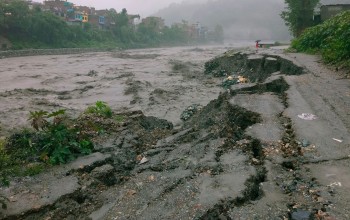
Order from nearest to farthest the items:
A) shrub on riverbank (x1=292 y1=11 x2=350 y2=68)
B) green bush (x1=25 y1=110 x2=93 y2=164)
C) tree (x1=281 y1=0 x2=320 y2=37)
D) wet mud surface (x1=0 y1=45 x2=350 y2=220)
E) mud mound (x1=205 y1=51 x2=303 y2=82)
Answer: wet mud surface (x1=0 y1=45 x2=350 y2=220) → green bush (x1=25 y1=110 x2=93 y2=164) → shrub on riverbank (x1=292 y1=11 x2=350 y2=68) → mud mound (x1=205 y1=51 x2=303 y2=82) → tree (x1=281 y1=0 x2=320 y2=37)

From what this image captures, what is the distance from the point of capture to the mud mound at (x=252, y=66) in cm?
1064

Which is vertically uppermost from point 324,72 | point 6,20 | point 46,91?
point 6,20

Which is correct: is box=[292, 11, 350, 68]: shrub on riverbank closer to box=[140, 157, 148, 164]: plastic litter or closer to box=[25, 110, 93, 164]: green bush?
box=[140, 157, 148, 164]: plastic litter

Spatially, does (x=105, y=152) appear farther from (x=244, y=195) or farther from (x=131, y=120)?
(x=244, y=195)

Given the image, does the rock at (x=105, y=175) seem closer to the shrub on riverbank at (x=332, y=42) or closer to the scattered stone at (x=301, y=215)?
the scattered stone at (x=301, y=215)

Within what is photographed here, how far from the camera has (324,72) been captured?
8.69 metres

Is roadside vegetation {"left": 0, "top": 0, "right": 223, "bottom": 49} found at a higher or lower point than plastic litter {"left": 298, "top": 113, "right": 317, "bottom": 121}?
higher

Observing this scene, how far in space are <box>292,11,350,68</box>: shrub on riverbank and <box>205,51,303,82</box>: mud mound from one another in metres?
1.13

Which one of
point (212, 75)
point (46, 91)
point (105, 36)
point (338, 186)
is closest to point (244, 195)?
point (338, 186)

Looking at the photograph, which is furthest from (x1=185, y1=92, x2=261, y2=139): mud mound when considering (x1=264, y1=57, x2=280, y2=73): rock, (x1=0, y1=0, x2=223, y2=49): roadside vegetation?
(x1=0, y1=0, x2=223, y2=49): roadside vegetation

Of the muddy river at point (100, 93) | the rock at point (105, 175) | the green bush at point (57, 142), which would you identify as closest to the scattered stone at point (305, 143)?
the rock at point (105, 175)

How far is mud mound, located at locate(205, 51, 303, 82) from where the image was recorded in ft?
34.9

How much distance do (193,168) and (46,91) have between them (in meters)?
10.7

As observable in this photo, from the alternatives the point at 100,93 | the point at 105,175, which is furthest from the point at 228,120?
the point at 100,93
